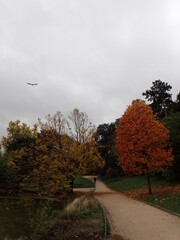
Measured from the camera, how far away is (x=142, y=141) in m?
17.7

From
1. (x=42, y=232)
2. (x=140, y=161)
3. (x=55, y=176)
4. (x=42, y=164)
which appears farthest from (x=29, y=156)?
(x=42, y=232)

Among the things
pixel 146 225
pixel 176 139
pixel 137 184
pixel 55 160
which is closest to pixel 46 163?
pixel 55 160

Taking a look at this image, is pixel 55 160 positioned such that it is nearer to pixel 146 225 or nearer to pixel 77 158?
pixel 77 158

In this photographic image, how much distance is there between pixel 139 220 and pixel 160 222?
1.07 metres

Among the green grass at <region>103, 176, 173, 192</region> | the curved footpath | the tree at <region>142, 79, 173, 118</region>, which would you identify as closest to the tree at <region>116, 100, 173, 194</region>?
the curved footpath

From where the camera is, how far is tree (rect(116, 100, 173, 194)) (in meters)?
17.8

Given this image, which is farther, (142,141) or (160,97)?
(160,97)

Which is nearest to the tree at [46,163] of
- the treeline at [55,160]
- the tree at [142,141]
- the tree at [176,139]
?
the treeline at [55,160]

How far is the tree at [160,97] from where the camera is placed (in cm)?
4197

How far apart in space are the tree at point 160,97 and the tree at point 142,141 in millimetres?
24439

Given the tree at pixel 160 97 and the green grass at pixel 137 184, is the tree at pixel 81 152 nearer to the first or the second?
the green grass at pixel 137 184

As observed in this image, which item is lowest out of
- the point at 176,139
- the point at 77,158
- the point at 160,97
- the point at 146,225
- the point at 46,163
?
the point at 146,225

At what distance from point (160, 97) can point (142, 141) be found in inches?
1050

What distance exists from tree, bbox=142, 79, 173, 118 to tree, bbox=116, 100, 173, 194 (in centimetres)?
2444
